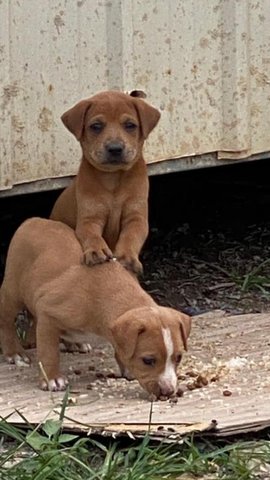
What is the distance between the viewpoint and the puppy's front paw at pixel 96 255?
6.34m

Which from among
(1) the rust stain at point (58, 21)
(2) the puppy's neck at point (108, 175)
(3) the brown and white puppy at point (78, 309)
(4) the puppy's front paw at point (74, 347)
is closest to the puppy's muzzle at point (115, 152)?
(2) the puppy's neck at point (108, 175)

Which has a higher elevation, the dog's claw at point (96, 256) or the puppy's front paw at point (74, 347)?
the dog's claw at point (96, 256)

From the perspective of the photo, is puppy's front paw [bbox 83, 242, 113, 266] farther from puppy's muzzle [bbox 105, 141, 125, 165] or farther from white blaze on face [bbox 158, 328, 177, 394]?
white blaze on face [bbox 158, 328, 177, 394]

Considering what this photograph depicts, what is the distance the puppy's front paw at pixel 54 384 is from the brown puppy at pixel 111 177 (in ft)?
2.42

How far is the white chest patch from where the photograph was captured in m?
5.71

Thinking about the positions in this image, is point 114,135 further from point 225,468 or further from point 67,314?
point 225,468

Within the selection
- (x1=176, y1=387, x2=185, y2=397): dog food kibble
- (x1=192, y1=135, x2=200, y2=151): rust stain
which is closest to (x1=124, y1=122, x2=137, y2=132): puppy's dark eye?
(x1=192, y1=135, x2=200, y2=151): rust stain

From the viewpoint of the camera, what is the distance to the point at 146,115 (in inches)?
272

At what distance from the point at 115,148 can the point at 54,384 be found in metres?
1.32

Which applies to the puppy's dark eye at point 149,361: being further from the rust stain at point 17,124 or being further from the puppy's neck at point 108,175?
the rust stain at point 17,124

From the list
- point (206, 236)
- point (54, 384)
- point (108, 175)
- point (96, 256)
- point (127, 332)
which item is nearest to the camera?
point (127, 332)

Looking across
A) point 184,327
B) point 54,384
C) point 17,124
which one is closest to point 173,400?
point 184,327

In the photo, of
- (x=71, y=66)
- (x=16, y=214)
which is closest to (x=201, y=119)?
(x=71, y=66)

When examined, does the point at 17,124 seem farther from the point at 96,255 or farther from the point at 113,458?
the point at 113,458
